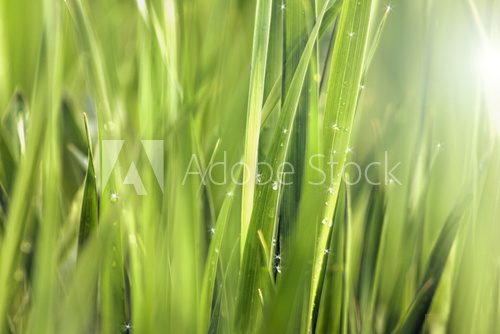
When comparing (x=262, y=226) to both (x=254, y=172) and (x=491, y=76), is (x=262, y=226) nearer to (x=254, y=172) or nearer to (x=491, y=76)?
(x=254, y=172)

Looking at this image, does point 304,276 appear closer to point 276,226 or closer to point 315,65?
point 276,226

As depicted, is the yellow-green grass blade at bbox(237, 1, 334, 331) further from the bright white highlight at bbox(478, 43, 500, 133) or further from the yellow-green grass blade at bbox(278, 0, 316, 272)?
the bright white highlight at bbox(478, 43, 500, 133)

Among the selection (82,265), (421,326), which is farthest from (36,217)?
(421,326)

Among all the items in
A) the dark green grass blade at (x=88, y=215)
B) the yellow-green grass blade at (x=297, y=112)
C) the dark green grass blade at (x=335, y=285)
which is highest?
the yellow-green grass blade at (x=297, y=112)

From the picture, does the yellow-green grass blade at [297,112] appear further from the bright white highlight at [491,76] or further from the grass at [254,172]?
the bright white highlight at [491,76]

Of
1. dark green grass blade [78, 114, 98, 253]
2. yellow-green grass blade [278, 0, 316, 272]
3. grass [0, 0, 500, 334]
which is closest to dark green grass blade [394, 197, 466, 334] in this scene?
grass [0, 0, 500, 334]

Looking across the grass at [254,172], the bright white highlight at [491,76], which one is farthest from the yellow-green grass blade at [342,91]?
the bright white highlight at [491,76]

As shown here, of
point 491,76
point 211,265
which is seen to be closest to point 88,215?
point 211,265

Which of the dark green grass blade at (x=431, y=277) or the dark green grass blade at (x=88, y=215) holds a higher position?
the dark green grass blade at (x=88, y=215)
